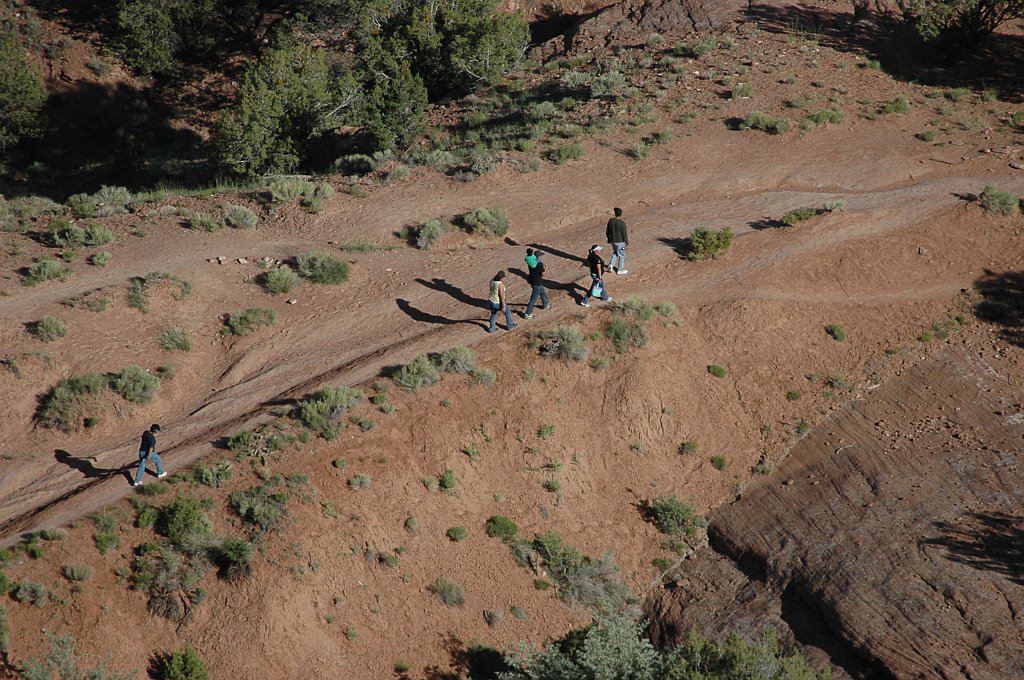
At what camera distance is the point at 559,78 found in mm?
40625

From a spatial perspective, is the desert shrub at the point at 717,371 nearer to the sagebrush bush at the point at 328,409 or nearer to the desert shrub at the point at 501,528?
the desert shrub at the point at 501,528

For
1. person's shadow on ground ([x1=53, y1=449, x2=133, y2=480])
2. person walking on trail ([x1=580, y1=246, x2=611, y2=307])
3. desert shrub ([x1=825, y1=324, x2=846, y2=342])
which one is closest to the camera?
person's shadow on ground ([x1=53, y1=449, x2=133, y2=480])

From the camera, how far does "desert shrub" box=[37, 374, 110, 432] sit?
22516mm

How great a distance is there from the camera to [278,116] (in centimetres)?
3569

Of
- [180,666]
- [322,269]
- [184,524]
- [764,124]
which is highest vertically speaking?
[764,124]

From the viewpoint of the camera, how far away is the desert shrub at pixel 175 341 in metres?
24.8

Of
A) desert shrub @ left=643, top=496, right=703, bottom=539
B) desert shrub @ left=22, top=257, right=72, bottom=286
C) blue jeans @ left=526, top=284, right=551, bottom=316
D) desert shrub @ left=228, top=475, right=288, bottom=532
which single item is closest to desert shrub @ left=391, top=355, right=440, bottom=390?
blue jeans @ left=526, top=284, right=551, bottom=316

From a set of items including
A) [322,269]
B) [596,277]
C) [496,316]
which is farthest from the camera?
[322,269]

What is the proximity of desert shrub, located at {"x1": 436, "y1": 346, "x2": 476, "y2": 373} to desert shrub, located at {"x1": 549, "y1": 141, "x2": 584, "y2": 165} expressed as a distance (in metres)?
12.9

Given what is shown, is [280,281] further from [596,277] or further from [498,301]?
[596,277]

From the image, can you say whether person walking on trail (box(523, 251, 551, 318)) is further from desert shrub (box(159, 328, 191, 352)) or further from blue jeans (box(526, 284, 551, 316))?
desert shrub (box(159, 328, 191, 352))

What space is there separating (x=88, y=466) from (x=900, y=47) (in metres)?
39.2

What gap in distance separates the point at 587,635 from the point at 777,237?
15962 millimetres

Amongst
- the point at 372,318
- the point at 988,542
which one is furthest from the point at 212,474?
the point at 988,542
